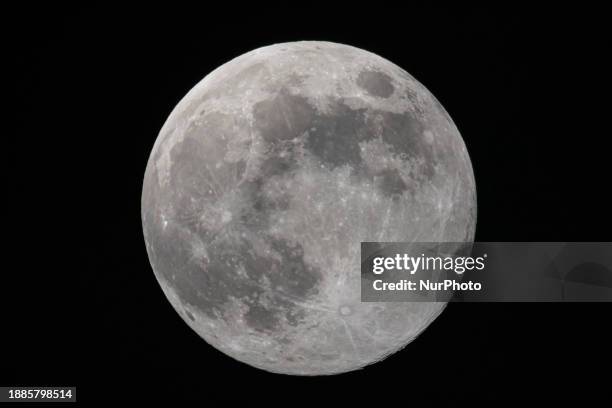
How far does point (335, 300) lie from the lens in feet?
11.5

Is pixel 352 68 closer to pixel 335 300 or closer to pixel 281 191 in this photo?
pixel 281 191

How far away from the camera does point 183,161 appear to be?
3.69 meters

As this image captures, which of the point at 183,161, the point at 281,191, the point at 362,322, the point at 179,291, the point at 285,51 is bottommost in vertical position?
the point at 362,322

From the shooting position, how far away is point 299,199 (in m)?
3.39

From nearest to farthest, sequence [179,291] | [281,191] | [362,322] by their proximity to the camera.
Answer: [281,191] < [362,322] < [179,291]

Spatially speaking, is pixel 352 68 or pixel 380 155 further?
pixel 352 68

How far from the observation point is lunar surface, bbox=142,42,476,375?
342cm

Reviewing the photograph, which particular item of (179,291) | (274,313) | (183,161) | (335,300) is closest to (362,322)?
(335,300)

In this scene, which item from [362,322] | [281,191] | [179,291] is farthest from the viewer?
[179,291]

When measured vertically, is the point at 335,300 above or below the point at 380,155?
below

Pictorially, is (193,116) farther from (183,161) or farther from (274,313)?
(274,313)

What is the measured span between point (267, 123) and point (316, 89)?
1.19ft

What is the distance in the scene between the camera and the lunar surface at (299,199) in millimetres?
3416

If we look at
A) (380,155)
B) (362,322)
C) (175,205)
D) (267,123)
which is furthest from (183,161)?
(362,322)
